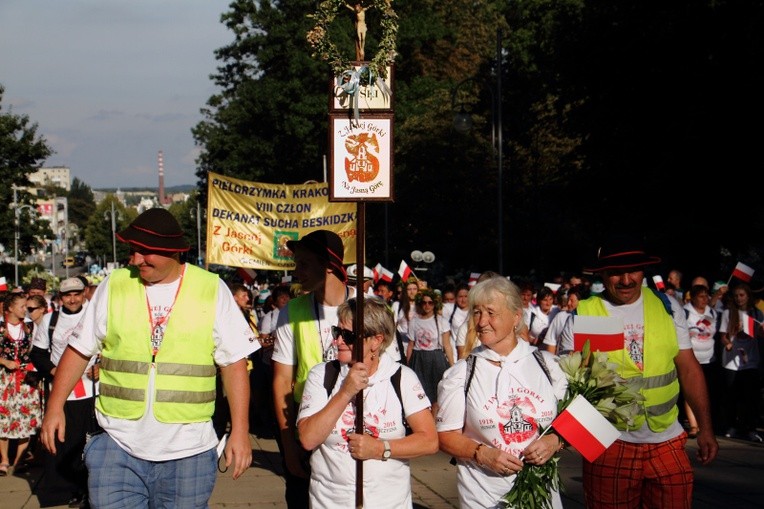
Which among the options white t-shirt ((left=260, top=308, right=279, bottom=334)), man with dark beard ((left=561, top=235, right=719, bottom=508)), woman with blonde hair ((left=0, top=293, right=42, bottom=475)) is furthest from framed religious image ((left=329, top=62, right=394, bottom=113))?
white t-shirt ((left=260, top=308, right=279, bottom=334))

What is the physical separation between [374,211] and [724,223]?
19621 mm

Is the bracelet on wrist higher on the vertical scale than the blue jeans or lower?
higher

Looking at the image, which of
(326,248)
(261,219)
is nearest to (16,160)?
(261,219)

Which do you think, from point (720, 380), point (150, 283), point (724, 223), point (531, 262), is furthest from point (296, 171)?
point (150, 283)

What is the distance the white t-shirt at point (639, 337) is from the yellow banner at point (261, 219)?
31.6ft

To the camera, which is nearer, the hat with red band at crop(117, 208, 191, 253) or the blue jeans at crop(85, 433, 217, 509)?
the blue jeans at crop(85, 433, 217, 509)

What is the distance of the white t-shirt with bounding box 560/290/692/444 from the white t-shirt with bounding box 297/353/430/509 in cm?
116

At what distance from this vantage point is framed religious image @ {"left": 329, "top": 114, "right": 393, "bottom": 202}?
5438mm

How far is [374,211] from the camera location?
43.9 m

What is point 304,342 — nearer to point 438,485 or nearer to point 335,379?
point 335,379

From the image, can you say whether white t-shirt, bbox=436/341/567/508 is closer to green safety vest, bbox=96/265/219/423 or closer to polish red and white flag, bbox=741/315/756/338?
green safety vest, bbox=96/265/219/423

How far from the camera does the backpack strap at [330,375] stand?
5160mm

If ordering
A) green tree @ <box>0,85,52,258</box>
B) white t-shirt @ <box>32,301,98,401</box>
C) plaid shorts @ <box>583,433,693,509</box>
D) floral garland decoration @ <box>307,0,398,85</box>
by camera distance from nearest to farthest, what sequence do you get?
floral garland decoration @ <box>307,0,398,85</box> < plaid shorts @ <box>583,433,693,509</box> < white t-shirt @ <box>32,301,98,401</box> < green tree @ <box>0,85,52,258</box>

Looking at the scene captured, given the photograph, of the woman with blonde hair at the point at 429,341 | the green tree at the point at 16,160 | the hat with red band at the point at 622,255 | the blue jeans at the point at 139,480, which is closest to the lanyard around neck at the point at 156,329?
the blue jeans at the point at 139,480
